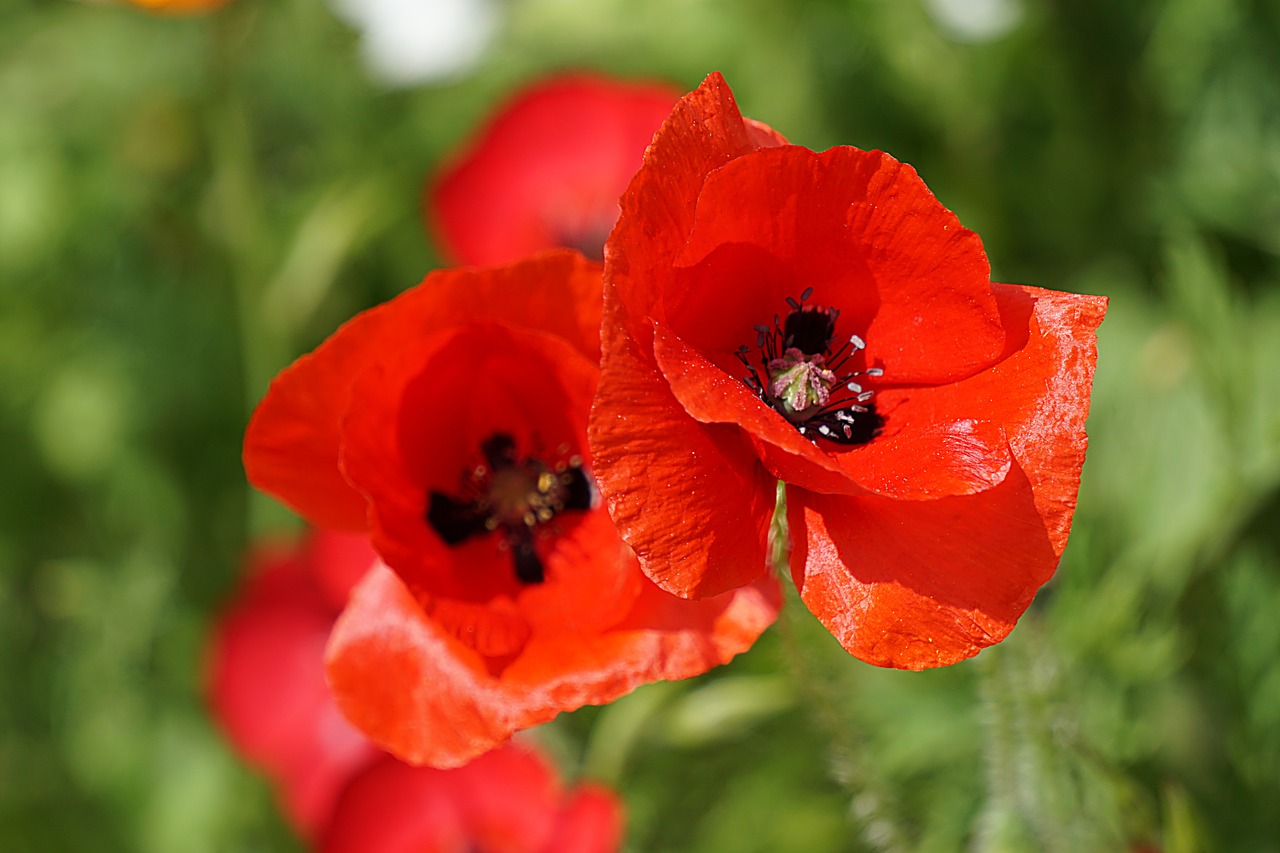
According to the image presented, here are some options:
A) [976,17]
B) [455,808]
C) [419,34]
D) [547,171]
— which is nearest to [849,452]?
[455,808]

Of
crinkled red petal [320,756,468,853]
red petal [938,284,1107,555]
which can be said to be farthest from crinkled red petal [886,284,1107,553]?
crinkled red petal [320,756,468,853]

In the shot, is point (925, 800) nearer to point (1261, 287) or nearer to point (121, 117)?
point (1261, 287)

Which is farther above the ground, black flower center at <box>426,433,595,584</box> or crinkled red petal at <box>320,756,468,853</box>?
black flower center at <box>426,433,595,584</box>

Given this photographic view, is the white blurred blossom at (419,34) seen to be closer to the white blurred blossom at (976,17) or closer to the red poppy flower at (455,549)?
the white blurred blossom at (976,17)

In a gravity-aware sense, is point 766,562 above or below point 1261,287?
above

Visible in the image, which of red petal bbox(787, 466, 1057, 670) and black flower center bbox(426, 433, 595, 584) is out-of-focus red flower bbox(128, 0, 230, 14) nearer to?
black flower center bbox(426, 433, 595, 584)

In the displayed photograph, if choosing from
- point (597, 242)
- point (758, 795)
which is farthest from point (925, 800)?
point (597, 242)

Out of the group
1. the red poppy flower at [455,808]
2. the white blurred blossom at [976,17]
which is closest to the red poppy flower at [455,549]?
the red poppy flower at [455,808]
